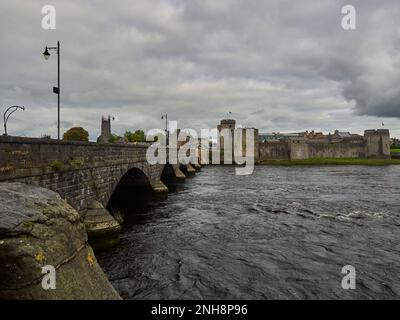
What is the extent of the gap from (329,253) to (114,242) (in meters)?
9.76

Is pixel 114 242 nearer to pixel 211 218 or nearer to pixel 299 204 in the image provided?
pixel 211 218

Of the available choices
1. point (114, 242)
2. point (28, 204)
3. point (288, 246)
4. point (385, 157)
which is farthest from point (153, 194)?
point (385, 157)

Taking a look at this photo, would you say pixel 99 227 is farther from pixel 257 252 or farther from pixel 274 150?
pixel 274 150

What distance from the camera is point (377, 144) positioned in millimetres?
115562

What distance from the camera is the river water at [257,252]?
11.0 meters

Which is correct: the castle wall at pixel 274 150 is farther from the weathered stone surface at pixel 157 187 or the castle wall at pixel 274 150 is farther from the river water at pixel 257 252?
the river water at pixel 257 252

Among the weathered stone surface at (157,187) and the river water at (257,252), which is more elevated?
the weathered stone surface at (157,187)

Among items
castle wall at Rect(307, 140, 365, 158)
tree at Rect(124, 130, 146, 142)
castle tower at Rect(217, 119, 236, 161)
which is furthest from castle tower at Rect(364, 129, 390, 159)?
tree at Rect(124, 130, 146, 142)

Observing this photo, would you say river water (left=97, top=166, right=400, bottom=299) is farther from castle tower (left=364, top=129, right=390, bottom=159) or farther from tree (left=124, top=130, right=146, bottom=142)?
castle tower (left=364, top=129, right=390, bottom=159)

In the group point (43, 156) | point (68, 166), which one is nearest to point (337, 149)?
point (68, 166)

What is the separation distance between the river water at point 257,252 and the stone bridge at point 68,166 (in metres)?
2.93

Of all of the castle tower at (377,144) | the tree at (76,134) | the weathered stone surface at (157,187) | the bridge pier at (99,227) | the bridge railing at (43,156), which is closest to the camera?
the bridge railing at (43,156)

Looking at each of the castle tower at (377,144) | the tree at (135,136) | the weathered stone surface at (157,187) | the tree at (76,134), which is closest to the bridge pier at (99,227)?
the weathered stone surface at (157,187)

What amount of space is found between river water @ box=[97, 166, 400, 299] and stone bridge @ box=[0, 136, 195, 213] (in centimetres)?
293
